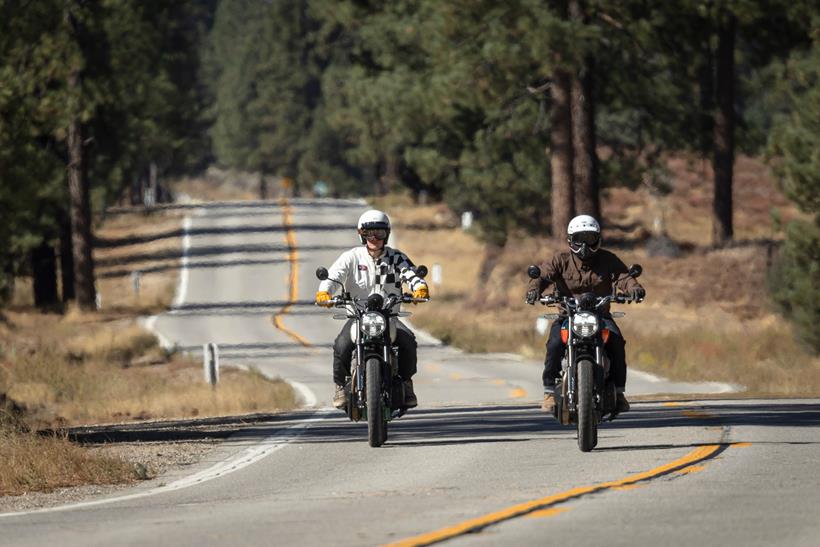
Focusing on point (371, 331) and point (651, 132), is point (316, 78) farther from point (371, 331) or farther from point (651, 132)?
point (371, 331)

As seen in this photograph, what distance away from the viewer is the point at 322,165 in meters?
119

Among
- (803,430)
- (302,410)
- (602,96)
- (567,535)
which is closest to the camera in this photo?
(567,535)

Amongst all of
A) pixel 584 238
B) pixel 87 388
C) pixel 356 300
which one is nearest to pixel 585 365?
pixel 584 238

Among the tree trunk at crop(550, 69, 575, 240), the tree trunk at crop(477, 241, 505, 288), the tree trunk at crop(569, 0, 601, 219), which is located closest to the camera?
the tree trunk at crop(569, 0, 601, 219)

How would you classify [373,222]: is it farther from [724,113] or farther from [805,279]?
[724,113]

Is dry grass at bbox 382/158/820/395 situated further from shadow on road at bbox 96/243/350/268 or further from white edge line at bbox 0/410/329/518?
shadow on road at bbox 96/243/350/268

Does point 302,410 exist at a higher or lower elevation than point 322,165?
lower

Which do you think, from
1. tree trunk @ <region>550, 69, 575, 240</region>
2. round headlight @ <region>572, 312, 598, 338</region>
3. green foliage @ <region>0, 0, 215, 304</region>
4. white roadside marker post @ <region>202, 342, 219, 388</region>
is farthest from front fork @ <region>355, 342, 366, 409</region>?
tree trunk @ <region>550, 69, 575, 240</region>

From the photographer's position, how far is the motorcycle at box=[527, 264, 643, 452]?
1405 centimetres

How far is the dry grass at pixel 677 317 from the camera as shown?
102ft

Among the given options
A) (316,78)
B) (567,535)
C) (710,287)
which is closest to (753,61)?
Result: (710,287)

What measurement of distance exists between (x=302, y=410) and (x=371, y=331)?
766 cm

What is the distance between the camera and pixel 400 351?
15.2m

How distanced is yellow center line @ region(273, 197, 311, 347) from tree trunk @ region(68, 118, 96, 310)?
220 inches
